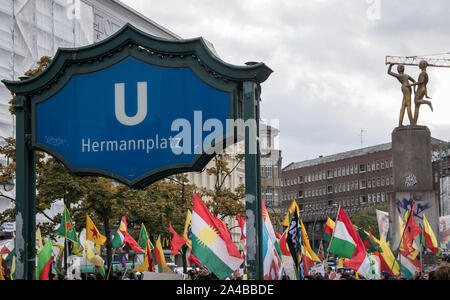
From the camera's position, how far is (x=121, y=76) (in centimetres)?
1122

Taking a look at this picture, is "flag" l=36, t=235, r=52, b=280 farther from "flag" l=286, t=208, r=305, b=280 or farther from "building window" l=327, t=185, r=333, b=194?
"building window" l=327, t=185, r=333, b=194

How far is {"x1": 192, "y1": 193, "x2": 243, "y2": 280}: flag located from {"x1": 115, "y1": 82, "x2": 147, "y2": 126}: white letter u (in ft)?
9.00

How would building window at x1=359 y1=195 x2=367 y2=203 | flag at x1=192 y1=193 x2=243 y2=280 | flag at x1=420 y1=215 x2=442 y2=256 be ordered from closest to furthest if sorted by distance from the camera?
flag at x1=192 y1=193 x2=243 y2=280 → flag at x1=420 y1=215 x2=442 y2=256 → building window at x1=359 y1=195 x2=367 y2=203

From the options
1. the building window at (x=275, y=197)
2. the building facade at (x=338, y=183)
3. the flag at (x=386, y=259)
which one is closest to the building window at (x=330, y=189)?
the building facade at (x=338, y=183)

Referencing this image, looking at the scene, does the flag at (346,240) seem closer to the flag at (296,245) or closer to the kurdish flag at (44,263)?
the flag at (296,245)

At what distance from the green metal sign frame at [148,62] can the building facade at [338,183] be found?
130328mm

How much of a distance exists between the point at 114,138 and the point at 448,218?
1602 inches

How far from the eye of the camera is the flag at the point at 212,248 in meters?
12.5

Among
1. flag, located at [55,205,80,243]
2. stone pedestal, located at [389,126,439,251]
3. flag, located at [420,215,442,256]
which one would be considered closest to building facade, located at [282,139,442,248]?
stone pedestal, located at [389,126,439,251]

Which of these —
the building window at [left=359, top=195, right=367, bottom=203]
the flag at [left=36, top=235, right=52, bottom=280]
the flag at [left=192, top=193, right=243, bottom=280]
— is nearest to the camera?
the flag at [left=192, top=193, right=243, bottom=280]

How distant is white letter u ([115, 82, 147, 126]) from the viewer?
11.0 metres

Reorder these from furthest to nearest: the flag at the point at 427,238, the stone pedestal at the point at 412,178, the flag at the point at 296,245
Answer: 1. the stone pedestal at the point at 412,178
2. the flag at the point at 427,238
3. the flag at the point at 296,245

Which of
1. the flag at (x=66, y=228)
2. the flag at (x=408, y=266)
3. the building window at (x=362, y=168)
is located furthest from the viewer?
the building window at (x=362, y=168)

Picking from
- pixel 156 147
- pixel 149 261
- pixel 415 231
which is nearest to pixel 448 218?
pixel 415 231
